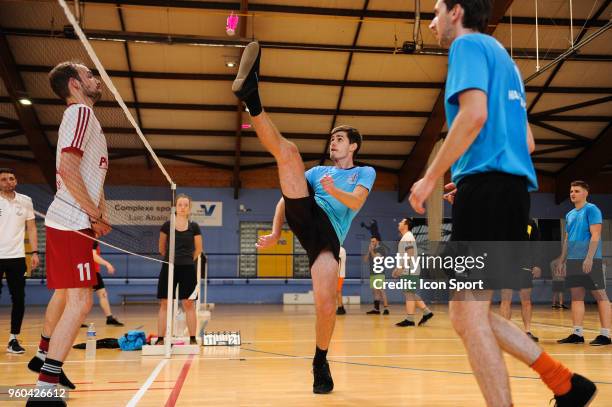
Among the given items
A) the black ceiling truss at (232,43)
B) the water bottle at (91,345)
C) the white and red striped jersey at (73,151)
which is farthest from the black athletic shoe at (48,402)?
the black ceiling truss at (232,43)

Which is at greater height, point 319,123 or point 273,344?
point 319,123

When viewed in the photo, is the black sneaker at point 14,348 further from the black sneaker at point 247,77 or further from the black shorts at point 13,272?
the black sneaker at point 247,77

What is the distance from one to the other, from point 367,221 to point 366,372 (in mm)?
14816

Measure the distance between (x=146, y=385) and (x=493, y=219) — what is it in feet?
9.31

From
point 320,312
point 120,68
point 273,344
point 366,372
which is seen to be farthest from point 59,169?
point 120,68

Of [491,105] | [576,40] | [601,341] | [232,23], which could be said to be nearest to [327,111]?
[232,23]

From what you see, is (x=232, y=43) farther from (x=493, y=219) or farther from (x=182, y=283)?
(x=493, y=219)

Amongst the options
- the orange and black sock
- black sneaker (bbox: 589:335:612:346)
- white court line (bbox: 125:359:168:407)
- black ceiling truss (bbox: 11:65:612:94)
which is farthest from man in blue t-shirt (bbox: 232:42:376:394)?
black ceiling truss (bbox: 11:65:612:94)

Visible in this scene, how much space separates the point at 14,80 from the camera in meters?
13.5

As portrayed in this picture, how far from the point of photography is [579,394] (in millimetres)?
2291

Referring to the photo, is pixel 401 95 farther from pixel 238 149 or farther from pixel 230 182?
pixel 230 182

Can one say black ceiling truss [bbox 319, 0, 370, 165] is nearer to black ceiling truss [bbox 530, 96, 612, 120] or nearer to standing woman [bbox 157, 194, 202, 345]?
black ceiling truss [bbox 530, 96, 612, 120]

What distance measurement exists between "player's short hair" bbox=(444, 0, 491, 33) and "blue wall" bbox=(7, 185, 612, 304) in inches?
629

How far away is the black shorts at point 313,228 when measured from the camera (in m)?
3.72
